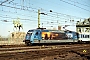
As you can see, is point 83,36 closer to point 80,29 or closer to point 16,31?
point 80,29

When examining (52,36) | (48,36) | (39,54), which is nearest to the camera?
(39,54)

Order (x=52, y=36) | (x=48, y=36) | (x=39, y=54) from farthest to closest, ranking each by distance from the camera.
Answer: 1. (x=52, y=36)
2. (x=48, y=36)
3. (x=39, y=54)

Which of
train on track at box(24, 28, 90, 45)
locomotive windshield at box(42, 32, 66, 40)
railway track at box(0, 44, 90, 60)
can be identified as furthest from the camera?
locomotive windshield at box(42, 32, 66, 40)

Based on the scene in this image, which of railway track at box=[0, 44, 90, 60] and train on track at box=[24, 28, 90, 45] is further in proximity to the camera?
train on track at box=[24, 28, 90, 45]

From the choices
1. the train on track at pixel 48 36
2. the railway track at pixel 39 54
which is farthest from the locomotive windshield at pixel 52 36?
the railway track at pixel 39 54

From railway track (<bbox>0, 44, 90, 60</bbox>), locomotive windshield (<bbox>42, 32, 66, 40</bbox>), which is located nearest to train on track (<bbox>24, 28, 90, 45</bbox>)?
locomotive windshield (<bbox>42, 32, 66, 40</bbox>)

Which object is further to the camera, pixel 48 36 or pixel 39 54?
pixel 48 36

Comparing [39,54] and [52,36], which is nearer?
[39,54]

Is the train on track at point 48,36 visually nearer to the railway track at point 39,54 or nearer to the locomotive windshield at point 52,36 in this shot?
the locomotive windshield at point 52,36

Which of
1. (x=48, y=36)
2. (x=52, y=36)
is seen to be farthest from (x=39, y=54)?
(x=52, y=36)

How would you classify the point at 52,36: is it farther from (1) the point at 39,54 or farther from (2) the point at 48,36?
(1) the point at 39,54

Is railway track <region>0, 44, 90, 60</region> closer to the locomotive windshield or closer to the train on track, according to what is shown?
the train on track

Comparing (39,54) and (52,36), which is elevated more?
(52,36)

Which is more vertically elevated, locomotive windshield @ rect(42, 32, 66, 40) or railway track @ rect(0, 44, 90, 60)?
locomotive windshield @ rect(42, 32, 66, 40)
